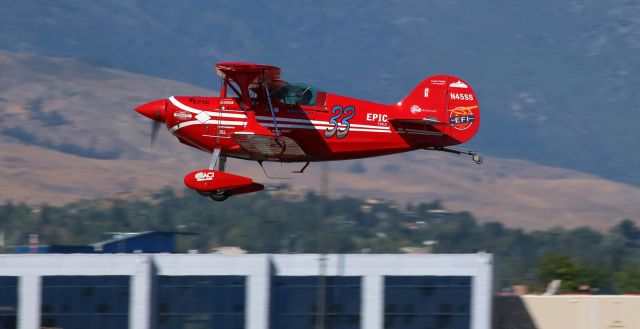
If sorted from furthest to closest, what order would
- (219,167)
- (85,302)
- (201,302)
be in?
1. (85,302)
2. (201,302)
3. (219,167)

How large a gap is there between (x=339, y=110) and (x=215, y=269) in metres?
7.81

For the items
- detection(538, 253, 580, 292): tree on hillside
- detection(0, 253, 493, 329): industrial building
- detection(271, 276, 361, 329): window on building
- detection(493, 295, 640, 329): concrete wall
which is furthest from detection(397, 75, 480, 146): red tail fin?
detection(538, 253, 580, 292): tree on hillside

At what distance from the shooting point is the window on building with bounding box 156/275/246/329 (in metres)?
33.4

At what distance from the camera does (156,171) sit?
133375mm

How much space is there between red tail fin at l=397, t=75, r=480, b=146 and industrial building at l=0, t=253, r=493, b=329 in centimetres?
621

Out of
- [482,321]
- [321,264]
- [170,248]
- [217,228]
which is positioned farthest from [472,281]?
[217,228]

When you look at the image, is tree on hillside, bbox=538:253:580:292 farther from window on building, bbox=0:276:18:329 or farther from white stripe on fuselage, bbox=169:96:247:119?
white stripe on fuselage, bbox=169:96:247:119

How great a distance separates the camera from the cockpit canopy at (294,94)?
28.6 metres

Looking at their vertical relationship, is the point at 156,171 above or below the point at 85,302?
above

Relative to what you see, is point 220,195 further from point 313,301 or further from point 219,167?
point 313,301

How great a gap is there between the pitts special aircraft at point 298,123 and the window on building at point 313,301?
18.6 ft

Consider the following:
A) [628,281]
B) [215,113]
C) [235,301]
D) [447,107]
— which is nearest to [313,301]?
[235,301]

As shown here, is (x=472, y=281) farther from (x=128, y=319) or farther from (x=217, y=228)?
(x=217, y=228)

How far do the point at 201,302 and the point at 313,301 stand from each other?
323 cm
